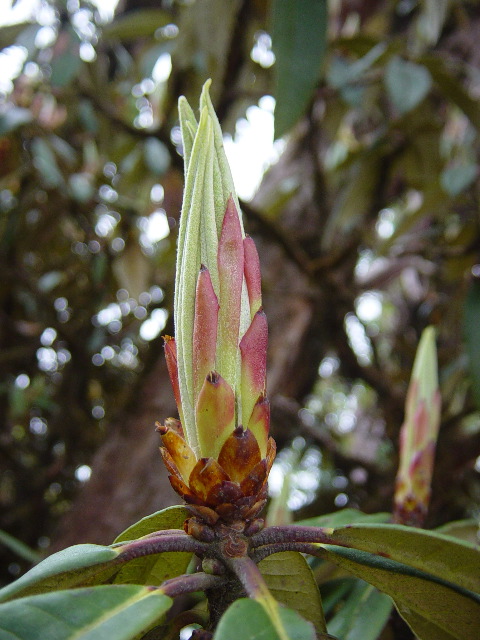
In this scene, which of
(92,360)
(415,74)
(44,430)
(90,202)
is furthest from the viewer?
(44,430)

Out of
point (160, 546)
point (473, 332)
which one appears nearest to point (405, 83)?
point (473, 332)

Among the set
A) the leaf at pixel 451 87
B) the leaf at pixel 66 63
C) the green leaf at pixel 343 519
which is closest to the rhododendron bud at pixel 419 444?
the green leaf at pixel 343 519

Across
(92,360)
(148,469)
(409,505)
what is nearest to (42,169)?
(92,360)

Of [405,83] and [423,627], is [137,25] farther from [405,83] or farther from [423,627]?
[423,627]

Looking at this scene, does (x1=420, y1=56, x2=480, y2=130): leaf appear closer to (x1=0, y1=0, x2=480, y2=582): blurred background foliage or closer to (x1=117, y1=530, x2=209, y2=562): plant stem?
(x1=0, y1=0, x2=480, y2=582): blurred background foliage

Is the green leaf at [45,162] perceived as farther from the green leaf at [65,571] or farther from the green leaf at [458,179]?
the green leaf at [65,571]

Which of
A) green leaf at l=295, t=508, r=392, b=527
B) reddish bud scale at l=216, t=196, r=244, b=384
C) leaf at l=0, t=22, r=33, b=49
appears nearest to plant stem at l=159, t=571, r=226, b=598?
reddish bud scale at l=216, t=196, r=244, b=384

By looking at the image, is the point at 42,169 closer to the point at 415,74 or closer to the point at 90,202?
the point at 90,202
